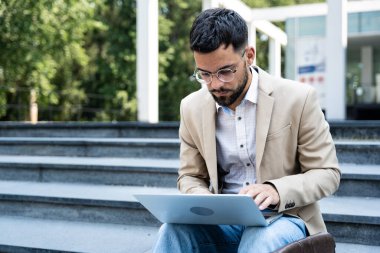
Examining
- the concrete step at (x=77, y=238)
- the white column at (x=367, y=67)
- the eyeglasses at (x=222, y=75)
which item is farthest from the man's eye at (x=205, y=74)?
the white column at (x=367, y=67)

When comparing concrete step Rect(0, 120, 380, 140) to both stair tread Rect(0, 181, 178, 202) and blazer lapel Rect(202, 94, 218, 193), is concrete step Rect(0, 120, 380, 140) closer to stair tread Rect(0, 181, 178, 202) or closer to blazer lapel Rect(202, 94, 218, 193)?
stair tread Rect(0, 181, 178, 202)

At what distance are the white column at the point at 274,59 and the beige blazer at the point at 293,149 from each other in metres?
10.7

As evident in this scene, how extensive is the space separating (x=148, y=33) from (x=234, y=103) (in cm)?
460

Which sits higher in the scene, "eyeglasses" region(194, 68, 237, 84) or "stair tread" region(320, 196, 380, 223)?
"eyeglasses" region(194, 68, 237, 84)

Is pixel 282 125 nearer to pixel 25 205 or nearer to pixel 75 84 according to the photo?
pixel 25 205

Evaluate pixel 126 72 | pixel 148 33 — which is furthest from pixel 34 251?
pixel 126 72

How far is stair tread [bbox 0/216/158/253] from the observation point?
296cm

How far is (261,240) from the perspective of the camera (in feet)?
5.68

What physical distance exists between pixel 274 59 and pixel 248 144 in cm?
1129

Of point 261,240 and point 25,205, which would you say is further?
point 25,205

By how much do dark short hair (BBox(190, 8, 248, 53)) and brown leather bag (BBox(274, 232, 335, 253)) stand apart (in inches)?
29.2

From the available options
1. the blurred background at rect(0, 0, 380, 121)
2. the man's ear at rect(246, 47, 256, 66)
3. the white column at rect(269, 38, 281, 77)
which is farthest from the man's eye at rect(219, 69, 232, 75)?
the white column at rect(269, 38, 281, 77)

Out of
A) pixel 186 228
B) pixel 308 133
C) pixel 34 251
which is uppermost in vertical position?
pixel 308 133

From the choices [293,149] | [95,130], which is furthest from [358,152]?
[95,130]
